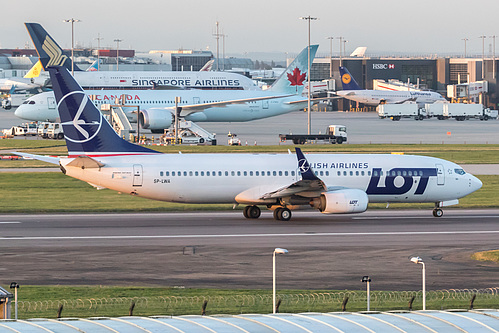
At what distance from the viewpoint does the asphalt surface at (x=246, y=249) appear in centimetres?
3306

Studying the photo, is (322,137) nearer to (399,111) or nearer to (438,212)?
(438,212)

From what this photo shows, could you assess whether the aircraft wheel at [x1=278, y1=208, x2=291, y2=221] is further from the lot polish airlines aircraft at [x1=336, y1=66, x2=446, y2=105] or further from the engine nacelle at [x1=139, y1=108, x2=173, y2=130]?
the lot polish airlines aircraft at [x1=336, y1=66, x2=446, y2=105]

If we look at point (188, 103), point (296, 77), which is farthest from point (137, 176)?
point (296, 77)

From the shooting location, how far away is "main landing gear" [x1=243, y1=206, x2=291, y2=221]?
47312 millimetres

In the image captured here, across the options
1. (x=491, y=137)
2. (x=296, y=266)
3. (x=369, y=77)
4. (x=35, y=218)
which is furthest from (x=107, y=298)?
(x=369, y=77)

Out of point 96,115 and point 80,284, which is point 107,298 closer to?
point 80,284

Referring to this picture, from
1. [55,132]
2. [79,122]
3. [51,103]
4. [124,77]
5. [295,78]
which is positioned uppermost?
[124,77]

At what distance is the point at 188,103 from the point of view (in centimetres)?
10638

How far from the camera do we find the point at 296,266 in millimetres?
35438

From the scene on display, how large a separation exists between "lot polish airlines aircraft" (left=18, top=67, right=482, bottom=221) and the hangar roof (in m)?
26.0

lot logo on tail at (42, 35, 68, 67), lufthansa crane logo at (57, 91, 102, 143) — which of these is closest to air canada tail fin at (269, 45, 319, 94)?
lot logo on tail at (42, 35, 68, 67)

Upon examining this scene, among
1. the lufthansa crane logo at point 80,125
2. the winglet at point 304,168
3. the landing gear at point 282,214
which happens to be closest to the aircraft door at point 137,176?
the lufthansa crane logo at point 80,125

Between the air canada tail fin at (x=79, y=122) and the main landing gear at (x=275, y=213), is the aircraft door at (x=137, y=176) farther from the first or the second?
the main landing gear at (x=275, y=213)

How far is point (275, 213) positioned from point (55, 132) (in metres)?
57.9
